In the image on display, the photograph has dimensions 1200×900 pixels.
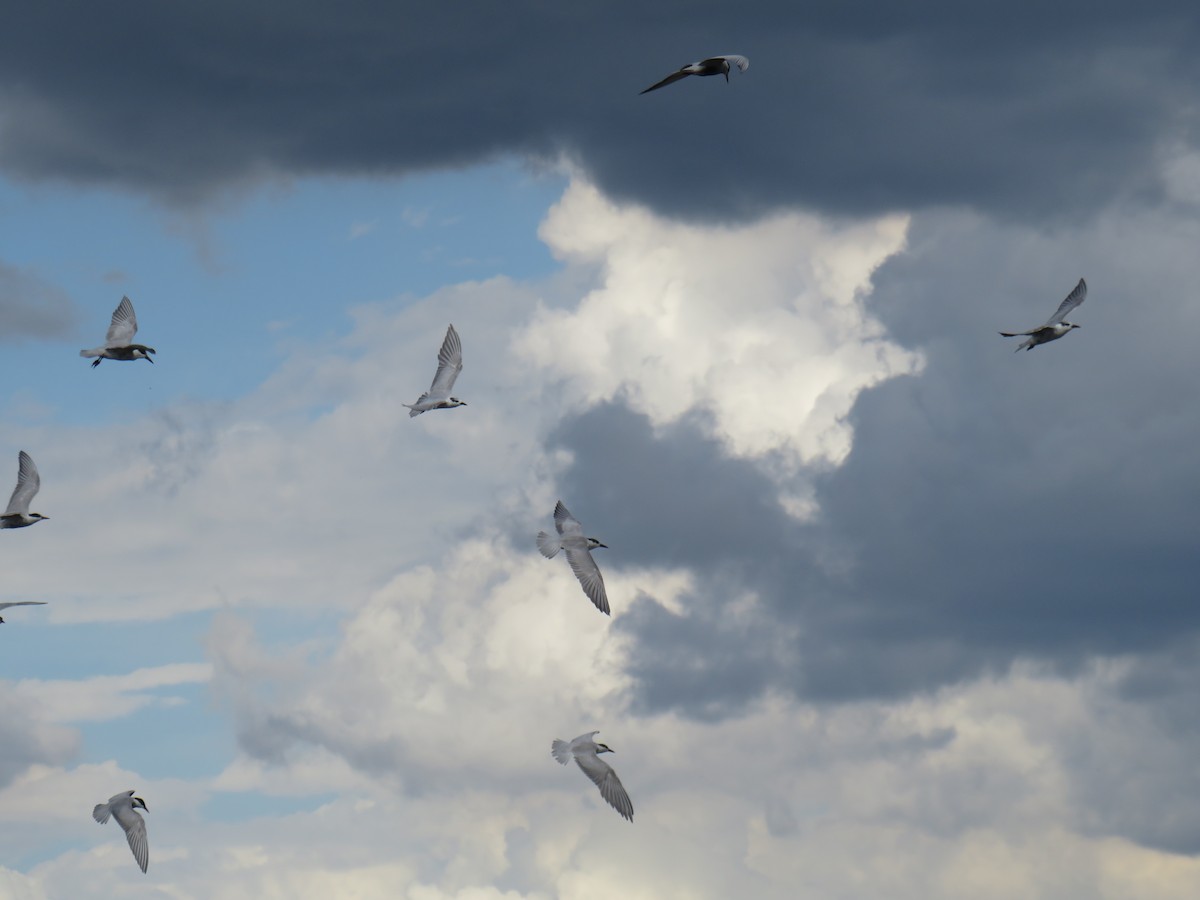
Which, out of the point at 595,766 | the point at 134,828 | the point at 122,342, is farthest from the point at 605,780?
the point at 122,342

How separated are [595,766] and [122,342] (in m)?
38.0

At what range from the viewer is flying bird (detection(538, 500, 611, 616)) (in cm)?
10181

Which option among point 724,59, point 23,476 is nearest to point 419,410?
point 23,476

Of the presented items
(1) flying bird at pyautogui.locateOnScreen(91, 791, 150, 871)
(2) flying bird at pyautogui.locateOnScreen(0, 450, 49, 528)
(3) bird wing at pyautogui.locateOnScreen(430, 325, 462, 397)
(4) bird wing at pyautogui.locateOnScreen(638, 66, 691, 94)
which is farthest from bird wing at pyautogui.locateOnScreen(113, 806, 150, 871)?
(4) bird wing at pyautogui.locateOnScreen(638, 66, 691, 94)

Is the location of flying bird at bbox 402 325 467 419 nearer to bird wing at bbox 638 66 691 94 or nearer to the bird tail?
the bird tail

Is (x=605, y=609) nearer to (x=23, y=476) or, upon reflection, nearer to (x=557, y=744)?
(x=557, y=744)

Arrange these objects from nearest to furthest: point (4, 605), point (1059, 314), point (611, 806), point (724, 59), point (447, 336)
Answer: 1. point (724, 59)
2. point (611, 806)
3. point (4, 605)
4. point (1059, 314)
5. point (447, 336)

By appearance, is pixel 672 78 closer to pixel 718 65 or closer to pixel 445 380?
pixel 718 65

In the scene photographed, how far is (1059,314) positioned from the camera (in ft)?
363

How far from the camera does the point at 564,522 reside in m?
105

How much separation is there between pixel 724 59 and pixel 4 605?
163 feet

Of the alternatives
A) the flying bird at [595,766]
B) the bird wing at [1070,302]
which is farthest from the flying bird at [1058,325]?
the flying bird at [595,766]

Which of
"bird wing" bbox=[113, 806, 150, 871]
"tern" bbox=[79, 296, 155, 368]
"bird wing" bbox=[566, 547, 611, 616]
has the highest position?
"tern" bbox=[79, 296, 155, 368]

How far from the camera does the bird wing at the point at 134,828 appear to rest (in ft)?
338
